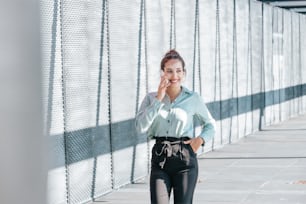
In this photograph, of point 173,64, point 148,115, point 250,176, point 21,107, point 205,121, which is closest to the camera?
point 21,107

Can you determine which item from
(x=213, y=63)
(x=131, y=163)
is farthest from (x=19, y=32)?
(x=213, y=63)

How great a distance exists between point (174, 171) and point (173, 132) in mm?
260

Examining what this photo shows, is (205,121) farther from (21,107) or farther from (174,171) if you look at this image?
(21,107)

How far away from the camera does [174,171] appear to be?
4977mm

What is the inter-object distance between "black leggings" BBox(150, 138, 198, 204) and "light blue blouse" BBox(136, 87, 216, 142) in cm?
12

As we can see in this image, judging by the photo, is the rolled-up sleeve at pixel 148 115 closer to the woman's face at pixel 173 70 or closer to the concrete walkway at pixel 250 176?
the woman's face at pixel 173 70

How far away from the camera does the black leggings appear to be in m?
4.95

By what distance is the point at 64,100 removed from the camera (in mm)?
9461

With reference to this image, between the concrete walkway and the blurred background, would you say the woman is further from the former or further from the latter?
the concrete walkway

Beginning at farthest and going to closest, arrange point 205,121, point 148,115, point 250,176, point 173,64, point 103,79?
1. point 250,176
2. point 103,79
3. point 205,121
4. point 173,64
5. point 148,115

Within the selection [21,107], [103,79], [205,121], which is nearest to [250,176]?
[103,79]

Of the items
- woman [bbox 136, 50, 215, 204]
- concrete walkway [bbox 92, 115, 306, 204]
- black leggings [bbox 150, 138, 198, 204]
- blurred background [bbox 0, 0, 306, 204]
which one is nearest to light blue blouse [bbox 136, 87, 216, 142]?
woman [bbox 136, 50, 215, 204]

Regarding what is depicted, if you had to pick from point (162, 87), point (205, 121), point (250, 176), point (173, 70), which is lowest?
point (250, 176)

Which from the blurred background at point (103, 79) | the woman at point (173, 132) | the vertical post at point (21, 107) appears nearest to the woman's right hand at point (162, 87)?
the woman at point (173, 132)
